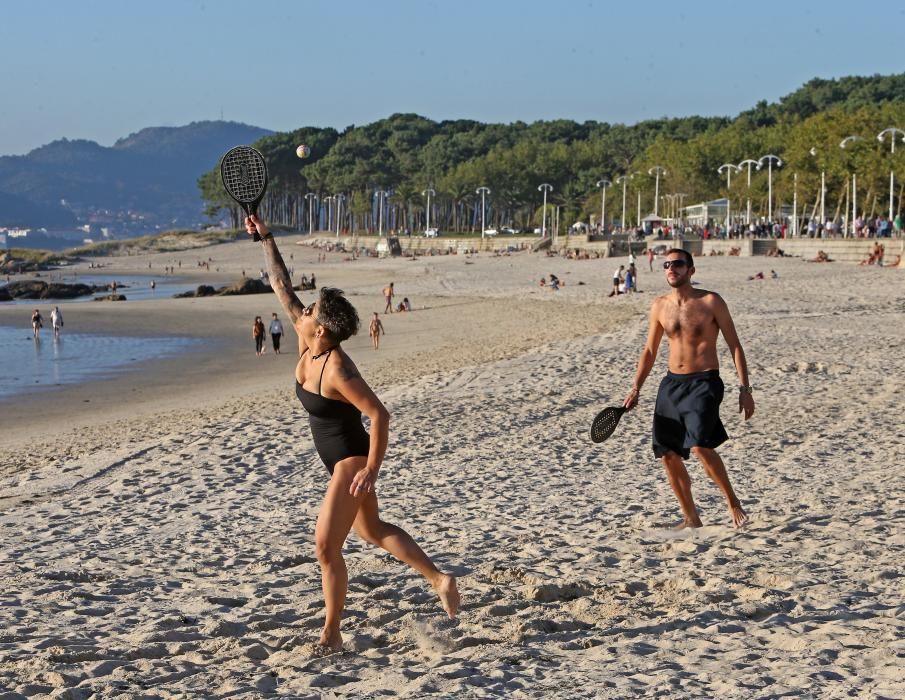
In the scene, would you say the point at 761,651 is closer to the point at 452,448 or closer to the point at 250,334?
the point at 452,448

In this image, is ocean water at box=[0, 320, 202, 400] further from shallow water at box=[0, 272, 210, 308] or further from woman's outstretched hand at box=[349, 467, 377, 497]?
woman's outstretched hand at box=[349, 467, 377, 497]

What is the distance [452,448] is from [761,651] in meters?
6.17

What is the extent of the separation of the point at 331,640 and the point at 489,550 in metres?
1.99

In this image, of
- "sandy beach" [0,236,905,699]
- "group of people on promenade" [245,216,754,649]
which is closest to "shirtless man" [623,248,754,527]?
"sandy beach" [0,236,905,699]

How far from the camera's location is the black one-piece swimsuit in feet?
16.4

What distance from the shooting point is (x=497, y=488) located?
9.18 meters

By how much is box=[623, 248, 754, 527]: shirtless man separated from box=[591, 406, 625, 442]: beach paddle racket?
0.57m

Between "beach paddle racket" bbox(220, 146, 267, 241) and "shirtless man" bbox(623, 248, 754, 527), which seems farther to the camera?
"shirtless man" bbox(623, 248, 754, 527)

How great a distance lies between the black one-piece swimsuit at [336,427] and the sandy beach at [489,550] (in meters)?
0.94

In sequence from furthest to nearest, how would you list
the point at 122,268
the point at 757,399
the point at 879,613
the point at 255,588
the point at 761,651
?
the point at 122,268 < the point at 757,399 < the point at 255,588 < the point at 879,613 < the point at 761,651

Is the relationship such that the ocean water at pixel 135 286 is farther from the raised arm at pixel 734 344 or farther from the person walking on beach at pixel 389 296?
the raised arm at pixel 734 344

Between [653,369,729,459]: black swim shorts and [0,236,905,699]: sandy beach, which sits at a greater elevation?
[653,369,729,459]: black swim shorts

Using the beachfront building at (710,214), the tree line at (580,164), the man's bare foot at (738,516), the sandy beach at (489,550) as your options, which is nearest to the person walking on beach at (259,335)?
the sandy beach at (489,550)

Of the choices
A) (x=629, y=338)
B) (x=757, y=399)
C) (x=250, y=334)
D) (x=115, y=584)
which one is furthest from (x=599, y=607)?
(x=250, y=334)
